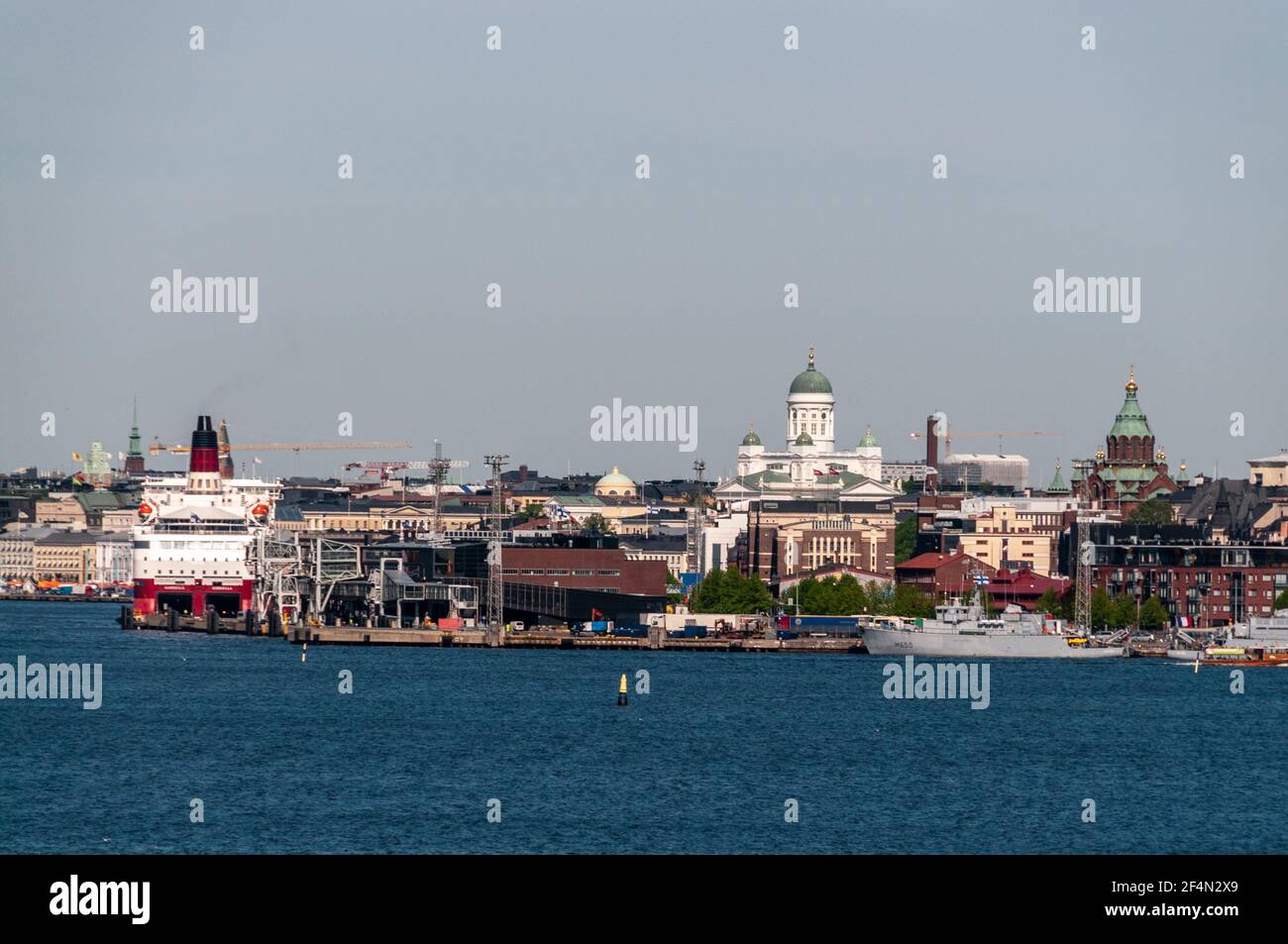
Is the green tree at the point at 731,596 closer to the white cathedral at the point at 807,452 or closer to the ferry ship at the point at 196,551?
the ferry ship at the point at 196,551

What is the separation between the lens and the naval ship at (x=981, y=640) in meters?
77.2

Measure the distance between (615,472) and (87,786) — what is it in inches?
6374

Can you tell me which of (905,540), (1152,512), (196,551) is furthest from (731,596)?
(905,540)

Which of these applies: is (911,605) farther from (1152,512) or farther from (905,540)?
(905,540)

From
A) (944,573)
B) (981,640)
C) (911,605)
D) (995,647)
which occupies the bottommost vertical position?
(995,647)

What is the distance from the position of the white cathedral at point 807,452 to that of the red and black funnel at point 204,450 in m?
57.0

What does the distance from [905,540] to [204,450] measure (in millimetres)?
43207

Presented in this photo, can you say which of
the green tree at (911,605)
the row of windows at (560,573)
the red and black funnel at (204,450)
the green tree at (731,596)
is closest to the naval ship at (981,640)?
the green tree at (911,605)

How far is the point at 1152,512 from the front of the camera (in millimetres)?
121750

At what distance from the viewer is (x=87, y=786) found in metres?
32.5

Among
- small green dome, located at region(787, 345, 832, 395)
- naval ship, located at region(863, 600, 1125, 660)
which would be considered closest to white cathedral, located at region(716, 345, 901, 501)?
small green dome, located at region(787, 345, 832, 395)

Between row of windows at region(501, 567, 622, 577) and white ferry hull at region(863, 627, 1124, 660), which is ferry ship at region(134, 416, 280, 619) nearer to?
row of windows at region(501, 567, 622, 577)

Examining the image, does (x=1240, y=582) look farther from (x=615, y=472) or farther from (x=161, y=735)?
(x=615, y=472)
